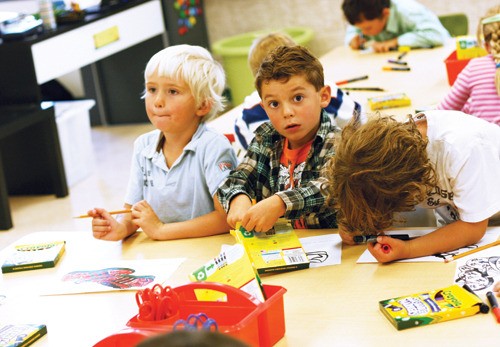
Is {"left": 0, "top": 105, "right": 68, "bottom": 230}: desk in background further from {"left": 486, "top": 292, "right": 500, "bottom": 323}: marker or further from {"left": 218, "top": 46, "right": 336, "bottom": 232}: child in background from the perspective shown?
{"left": 486, "top": 292, "right": 500, "bottom": 323}: marker

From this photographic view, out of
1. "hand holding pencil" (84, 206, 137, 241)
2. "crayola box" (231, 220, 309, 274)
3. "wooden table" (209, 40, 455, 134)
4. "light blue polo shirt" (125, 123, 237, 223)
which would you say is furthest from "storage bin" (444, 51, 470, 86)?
"hand holding pencil" (84, 206, 137, 241)

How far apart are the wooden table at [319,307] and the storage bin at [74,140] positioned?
2.65 meters

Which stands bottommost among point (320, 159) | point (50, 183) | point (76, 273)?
point (50, 183)

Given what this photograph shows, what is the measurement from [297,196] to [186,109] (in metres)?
0.48

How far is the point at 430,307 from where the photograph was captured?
141 cm

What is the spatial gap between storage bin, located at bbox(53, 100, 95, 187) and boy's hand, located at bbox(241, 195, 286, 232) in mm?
2792

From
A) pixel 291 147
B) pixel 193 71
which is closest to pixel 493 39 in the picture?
pixel 291 147

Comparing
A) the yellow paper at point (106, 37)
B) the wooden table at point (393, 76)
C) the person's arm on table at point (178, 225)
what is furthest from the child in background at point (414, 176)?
the yellow paper at point (106, 37)

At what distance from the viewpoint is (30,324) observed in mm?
1573

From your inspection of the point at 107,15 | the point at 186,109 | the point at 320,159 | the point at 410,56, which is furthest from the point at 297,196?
the point at 107,15

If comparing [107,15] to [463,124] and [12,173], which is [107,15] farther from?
[463,124]

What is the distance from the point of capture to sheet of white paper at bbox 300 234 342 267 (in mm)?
1728

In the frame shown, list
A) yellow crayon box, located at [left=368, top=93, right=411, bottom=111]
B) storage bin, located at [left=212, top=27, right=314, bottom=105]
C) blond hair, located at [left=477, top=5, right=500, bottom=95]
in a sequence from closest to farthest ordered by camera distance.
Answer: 1. blond hair, located at [left=477, top=5, right=500, bottom=95]
2. yellow crayon box, located at [left=368, top=93, right=411, bottom=111]
3. storage bin, located at [left=212, top=27, right=314, bottom=105]

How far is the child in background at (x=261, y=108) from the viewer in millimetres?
2398
